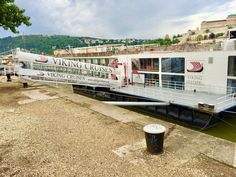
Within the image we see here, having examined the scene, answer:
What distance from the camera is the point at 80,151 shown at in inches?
273

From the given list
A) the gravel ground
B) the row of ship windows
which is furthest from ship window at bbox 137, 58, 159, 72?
the gravel ground

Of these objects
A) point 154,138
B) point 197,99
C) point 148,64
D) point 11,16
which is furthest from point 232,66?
point 11,16

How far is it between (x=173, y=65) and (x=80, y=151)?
9964 millimetres

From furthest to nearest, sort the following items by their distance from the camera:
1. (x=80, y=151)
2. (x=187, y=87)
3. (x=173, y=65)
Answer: (x=173, y=65)
(x=187, y=87)
(x=80, y=151)

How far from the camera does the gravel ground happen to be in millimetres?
5723

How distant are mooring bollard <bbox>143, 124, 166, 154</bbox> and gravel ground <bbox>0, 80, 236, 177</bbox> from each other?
0.67 feet

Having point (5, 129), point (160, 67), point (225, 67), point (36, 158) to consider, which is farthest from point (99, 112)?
point (225, 67)

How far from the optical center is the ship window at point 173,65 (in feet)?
45.9

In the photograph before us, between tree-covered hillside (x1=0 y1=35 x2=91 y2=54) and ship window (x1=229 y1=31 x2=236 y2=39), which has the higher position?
tree-covered hillside (x1=0 y1=35 x2=91 y2=54)

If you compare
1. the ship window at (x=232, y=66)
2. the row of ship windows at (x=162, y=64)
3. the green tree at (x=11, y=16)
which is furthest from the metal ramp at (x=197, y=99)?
the green tree at (x=11, y=16)

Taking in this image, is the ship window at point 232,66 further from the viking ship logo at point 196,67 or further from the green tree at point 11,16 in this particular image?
the green tree at point 11,16

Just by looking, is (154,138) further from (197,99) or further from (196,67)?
(196,67)

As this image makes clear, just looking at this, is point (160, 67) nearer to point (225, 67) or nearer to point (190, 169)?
point (225, 67)

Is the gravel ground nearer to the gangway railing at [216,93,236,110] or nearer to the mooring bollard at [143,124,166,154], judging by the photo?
the mooring bollard at [143,124,166,154]
